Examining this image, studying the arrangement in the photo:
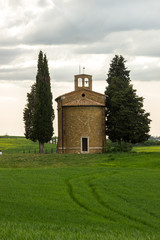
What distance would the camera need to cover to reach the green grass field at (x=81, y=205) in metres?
11.8

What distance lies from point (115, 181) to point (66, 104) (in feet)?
95.6

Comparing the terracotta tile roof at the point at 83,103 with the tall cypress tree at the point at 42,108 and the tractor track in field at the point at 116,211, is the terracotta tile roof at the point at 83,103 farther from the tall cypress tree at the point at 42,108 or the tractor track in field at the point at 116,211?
the tractor track in field at the point at 116,211

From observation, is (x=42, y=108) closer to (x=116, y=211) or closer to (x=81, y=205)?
(x=81, y=205)

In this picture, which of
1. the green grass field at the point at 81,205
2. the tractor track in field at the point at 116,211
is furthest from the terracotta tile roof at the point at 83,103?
the tractor track in field at the point at 116,211

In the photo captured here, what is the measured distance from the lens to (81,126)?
2094 inches

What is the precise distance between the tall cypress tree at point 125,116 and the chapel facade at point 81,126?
1.87 metres

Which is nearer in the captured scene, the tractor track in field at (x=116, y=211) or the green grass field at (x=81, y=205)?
the green grass field at (x=81, y=205)

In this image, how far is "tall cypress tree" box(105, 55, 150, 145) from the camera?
5469 centimetres

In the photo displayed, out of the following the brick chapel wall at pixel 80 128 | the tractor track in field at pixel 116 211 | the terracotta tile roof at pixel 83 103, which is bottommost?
the tractor track in field at pixel 116 211

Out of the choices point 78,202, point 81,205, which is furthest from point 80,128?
point 81,205

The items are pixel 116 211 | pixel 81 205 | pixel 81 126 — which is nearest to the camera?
pixel 116 211

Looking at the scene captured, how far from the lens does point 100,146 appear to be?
54.0m

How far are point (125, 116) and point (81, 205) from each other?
36.3 metres

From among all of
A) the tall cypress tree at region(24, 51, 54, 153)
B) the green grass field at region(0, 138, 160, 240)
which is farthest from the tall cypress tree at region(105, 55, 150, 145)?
the green grass field at region(0, 138, 160, 240)
